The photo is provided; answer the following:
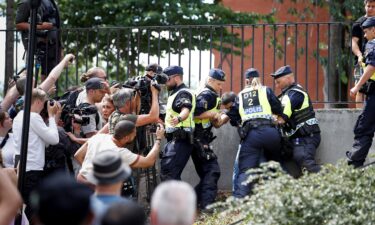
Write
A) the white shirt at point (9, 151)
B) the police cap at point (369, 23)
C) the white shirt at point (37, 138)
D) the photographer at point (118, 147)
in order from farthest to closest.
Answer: the police cap at point (369, 23) → the white shirt at point (9, 151) → the white shirt at point (37, 138) → the photographer at point (118, 147)

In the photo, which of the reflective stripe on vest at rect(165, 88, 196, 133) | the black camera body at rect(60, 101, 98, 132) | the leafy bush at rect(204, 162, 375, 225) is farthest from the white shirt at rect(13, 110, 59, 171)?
the leafy bush at rect(204, 162, 375, 225)

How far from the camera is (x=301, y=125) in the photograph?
13398 mm

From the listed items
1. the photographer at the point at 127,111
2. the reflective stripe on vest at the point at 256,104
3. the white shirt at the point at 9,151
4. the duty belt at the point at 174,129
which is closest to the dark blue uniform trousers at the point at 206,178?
the duty belt at the point at 174,129

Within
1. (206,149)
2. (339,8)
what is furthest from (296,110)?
(339,8)

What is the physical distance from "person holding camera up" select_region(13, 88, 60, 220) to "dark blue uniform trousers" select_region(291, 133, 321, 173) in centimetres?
329

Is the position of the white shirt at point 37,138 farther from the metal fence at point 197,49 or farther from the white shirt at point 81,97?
the metal fence at point 197,49

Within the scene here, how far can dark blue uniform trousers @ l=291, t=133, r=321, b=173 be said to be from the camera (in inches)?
527

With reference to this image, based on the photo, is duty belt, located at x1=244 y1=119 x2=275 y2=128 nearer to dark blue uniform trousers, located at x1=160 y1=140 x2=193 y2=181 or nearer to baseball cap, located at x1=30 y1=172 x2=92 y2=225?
dark blue uniform trousers, located at x1=160 y1=140 x2=193 y2=181

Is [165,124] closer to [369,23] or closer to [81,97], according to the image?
[81,97]

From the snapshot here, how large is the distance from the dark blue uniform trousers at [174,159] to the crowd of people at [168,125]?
11 millimetres

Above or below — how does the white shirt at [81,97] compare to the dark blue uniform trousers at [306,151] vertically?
above

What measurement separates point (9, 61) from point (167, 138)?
468 cm

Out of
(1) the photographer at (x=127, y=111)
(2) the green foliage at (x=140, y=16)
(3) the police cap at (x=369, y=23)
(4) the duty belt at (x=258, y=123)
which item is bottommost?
(4) the duty belt at (x=258, y=123)

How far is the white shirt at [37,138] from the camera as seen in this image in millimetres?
11234
